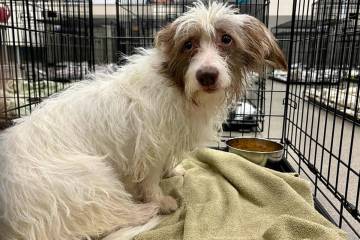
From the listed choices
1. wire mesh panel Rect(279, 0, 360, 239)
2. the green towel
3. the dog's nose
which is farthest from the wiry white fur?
the green towel

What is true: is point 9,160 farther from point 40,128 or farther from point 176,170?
point 176,170

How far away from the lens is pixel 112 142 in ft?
4.80

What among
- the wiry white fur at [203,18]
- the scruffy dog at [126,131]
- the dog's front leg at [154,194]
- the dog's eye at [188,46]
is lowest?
the dog's front leg at [154,194]

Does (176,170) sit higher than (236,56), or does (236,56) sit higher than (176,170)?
(236,56)

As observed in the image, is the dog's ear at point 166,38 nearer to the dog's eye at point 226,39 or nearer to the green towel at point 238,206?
the dog's eye at point 226,39

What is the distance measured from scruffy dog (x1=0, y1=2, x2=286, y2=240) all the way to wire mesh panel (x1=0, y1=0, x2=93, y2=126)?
1.50ft

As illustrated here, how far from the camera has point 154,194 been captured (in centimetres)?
161

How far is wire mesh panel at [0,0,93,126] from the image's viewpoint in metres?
1.90

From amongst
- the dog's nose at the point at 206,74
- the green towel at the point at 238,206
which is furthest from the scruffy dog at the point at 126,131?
the green towel at the point at 238,206

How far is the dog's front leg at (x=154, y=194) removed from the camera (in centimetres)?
159

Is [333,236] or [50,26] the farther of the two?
[50,26]

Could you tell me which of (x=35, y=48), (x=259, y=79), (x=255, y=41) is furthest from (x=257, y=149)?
(x=35, y=48)

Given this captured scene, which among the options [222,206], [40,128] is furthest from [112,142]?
[222,206]

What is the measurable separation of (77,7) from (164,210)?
123 inches
